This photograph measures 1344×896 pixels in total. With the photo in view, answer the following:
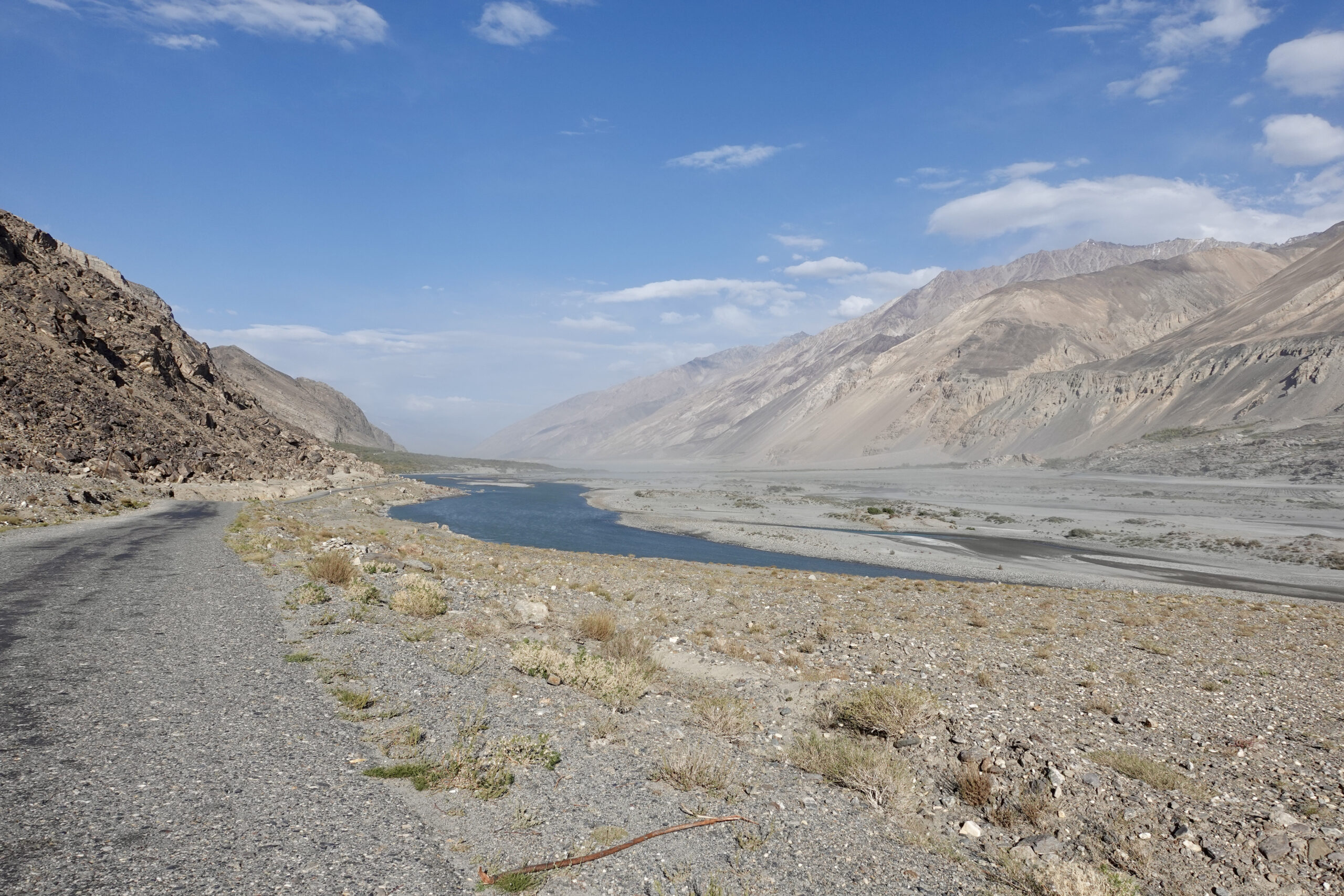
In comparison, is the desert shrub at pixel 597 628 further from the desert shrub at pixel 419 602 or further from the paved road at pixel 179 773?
the paved road at pixel 179 773

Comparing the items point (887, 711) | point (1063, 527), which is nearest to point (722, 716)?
point (887, 711)

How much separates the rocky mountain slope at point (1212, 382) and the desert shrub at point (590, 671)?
108848 mm

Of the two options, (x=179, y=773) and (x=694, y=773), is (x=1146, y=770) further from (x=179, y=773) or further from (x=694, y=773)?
(x=179, y=773)

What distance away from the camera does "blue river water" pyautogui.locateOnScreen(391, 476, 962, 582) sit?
38188 mm

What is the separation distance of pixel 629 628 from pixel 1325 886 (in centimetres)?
1048

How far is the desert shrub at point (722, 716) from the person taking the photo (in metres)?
8.30

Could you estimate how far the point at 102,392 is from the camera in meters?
40.9

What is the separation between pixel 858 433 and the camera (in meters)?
167

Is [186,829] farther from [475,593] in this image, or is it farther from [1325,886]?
[475,593]

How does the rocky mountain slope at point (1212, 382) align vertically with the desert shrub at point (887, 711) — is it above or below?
above

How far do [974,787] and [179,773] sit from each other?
751 cm

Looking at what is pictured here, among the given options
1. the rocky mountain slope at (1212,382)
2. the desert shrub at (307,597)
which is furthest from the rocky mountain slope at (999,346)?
the desert shrub at (307,597)

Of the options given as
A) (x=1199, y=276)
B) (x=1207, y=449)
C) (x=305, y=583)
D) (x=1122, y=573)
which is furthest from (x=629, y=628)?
(x=1199, y=276)

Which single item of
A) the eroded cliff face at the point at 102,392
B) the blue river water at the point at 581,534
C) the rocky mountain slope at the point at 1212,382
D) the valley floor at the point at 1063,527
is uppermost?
the rocky mountain slope at the point at 1212,382
